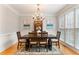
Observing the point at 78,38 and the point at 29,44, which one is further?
the point at 29,44

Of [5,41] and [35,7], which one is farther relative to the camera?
[35,7]

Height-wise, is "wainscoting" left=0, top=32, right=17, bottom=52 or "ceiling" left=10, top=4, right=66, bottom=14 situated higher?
"ceiling" left=10, top=4, right=66, bottom=14

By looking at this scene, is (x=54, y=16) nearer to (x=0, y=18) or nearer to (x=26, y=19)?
(x=26, y=19)

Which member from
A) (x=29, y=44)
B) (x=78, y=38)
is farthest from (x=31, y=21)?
(x=78, y=38)

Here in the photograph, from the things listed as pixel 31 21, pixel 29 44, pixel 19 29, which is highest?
pixel 31 21

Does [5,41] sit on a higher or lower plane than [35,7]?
lower

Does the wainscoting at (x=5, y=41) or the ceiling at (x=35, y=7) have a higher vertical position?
the ceiling at (x=35, y=7)

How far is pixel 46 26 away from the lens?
32.3 feet

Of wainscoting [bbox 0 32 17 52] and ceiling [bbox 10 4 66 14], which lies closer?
wainscoting [bbox 0 32 17 52]

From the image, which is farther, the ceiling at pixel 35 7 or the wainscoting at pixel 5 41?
Result: the ceiling at pixel 35 7
